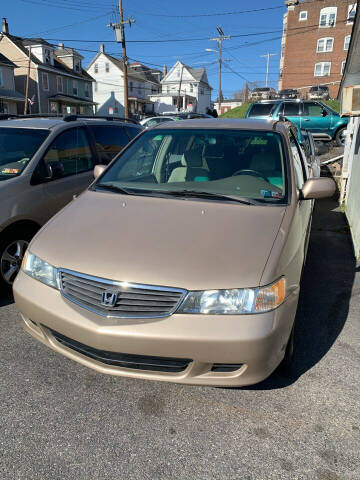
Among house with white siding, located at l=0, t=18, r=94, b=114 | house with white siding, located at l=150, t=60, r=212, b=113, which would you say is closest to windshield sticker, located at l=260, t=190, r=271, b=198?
house with white siding, located at l=0, t=18, r=94, b=114

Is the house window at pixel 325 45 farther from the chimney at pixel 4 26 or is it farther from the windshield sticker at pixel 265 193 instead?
the windshield sticker at pixel 265 193

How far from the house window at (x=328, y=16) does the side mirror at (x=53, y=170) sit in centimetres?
4427

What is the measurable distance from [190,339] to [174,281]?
33 cm

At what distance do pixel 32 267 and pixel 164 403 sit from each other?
127 centimetres

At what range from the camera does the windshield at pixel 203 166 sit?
3.10 m

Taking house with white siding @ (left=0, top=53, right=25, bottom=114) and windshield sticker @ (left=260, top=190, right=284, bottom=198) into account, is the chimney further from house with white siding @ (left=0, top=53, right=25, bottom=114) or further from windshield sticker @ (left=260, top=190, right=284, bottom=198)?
windshield sticker @ (left=260, top=190, right=284, bottom=198)

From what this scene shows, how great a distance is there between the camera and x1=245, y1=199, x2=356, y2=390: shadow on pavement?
2859 millimetres

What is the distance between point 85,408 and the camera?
233cm

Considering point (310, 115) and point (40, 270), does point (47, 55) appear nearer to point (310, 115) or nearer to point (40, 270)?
point (310, 115)

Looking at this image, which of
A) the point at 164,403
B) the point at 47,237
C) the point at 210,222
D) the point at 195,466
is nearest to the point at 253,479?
the point at 195,466

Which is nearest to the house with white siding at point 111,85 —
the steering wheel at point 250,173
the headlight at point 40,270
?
the steering wheel at point 250,173

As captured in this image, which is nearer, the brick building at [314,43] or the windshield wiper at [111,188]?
the windshield wiper at [111,188]

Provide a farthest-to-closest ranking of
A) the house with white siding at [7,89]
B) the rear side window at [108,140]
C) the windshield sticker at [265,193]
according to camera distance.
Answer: the house with white siding at [7,89]
the rear side window at [108,140]
the windshield sticker at [265,193]

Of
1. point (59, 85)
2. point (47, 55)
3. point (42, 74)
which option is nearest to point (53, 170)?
point (42, 74)
